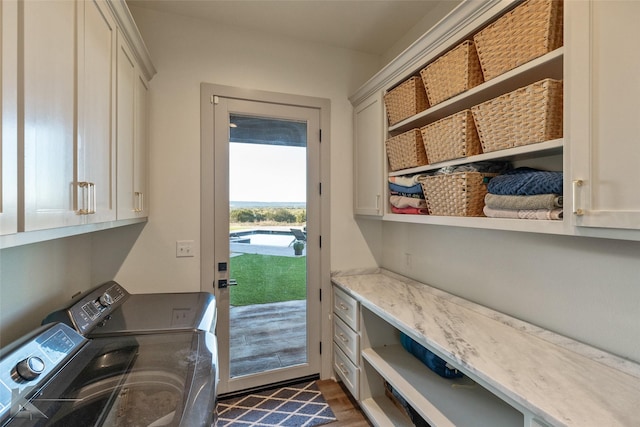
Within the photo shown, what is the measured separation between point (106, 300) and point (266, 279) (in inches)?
41.7

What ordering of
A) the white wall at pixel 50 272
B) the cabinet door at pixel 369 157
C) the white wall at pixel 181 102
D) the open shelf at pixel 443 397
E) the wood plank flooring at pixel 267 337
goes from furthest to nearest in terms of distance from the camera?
the wood plank flooring at pixel 267 337
the cabinet door at pixel 369 157
the white wall at pixel 181 102
the open shelf at pixel 443 397
the white wall at pixel 50 272

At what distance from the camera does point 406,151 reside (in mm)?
1854

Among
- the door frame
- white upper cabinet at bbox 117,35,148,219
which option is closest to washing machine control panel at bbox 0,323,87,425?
white upper cabinet at bbox 117,35,148,219

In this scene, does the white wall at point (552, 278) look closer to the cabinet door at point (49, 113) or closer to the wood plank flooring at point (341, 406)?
the wood plank flooring at point (341, 406)

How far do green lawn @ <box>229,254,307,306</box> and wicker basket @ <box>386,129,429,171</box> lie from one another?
108cm

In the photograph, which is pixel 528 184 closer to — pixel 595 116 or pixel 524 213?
pixel 524 213

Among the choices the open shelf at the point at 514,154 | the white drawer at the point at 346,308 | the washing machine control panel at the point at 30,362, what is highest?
the open shelf at the point at 514,154

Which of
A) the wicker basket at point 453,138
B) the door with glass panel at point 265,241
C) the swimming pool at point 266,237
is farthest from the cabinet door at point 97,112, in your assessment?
the wicker basket at point 453,138

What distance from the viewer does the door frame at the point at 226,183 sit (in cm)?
210

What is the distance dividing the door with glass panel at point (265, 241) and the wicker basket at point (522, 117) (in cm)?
134

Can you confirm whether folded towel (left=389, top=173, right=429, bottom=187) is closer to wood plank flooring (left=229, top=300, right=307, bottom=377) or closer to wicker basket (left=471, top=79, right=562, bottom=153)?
wicker basket (left=471, top=79, right=562, bottom=153)

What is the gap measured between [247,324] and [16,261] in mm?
1424

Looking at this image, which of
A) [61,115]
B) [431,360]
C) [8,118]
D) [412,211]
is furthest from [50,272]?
[431,360]

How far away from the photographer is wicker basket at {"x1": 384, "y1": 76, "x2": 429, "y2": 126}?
1.76m
